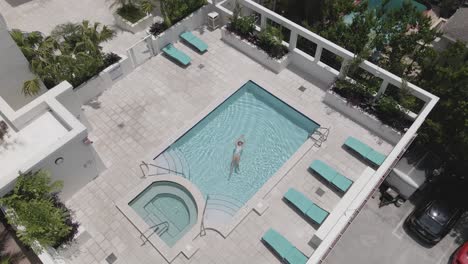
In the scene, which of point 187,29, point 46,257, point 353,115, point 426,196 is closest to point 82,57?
point 187,29

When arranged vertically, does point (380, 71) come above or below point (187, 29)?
above

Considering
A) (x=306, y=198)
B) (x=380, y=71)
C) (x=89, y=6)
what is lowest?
(x=306, y=198)

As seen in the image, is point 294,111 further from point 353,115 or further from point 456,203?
point 456,203

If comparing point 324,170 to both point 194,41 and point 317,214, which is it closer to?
point 317,214

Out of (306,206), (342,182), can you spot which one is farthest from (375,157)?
(306,206)

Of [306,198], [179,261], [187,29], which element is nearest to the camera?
[179,261]

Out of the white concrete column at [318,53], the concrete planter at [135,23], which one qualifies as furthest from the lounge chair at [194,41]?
the white concrete column at [318,53]

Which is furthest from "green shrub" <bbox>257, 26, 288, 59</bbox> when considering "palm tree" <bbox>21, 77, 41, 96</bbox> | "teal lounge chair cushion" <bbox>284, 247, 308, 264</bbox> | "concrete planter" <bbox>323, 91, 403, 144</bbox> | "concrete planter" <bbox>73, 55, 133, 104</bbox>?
"palm tree" <bbox>21, 77, 41, 96</bbox>
